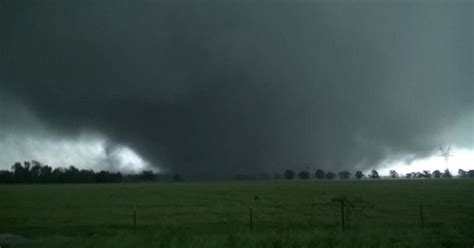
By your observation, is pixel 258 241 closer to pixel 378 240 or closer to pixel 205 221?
pixel 378 240

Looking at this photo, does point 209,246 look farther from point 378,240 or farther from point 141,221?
point 141,221

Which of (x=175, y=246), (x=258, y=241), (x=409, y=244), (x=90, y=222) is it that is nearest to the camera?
(x=175, y=246)

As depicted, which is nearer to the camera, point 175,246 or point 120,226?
point 175,246

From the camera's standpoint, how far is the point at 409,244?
1630 centimetres

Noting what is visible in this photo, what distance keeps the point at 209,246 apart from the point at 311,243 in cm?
390

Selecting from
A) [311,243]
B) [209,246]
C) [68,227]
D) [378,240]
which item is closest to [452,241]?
[378,240]

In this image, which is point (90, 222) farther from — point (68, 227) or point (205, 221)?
point (205, 221)

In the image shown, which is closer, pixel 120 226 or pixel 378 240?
pixel 378 240

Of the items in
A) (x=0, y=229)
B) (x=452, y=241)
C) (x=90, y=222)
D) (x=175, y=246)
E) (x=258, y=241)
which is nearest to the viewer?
(x=175, y=246)

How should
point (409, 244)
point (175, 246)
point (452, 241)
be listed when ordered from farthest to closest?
1. point (452, 241)
2. point (409, 244)
3. point (175, 246)

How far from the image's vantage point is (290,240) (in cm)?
1551

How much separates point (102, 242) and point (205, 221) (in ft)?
58.7

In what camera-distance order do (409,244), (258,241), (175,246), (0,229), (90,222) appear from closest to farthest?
(175,246) → (258,241) → (409,244) → (0,229) → (90,222)

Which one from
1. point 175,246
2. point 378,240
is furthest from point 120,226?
point 378,240
